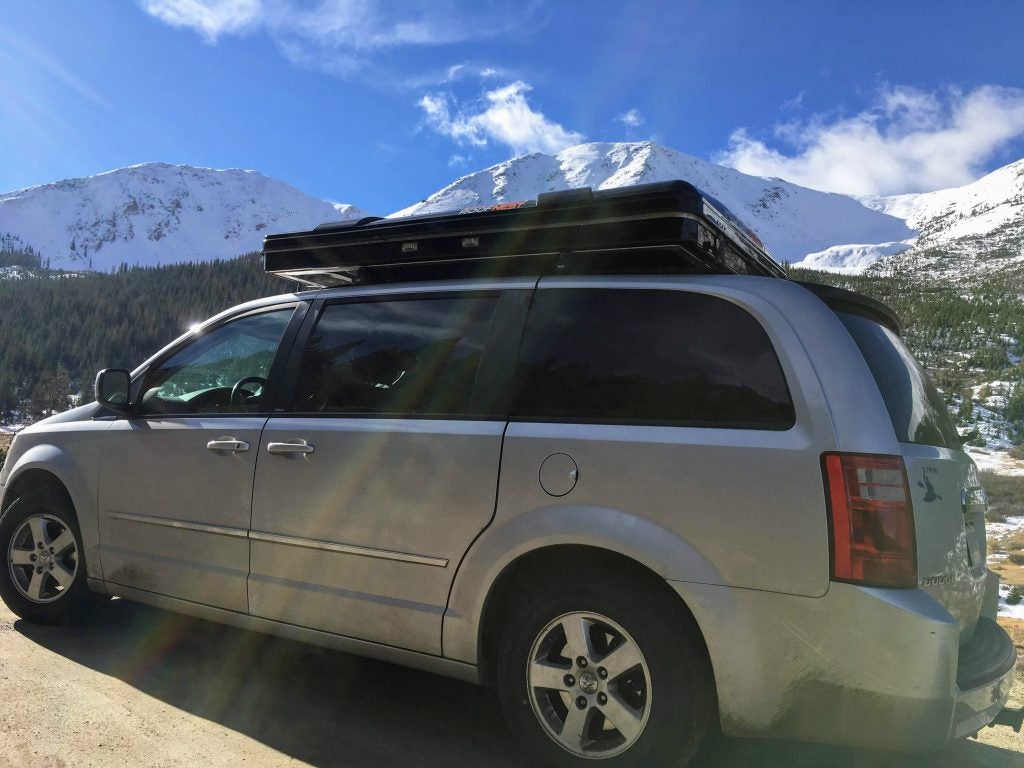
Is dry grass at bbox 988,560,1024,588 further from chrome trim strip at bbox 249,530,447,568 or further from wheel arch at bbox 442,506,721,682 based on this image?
chrome trim strip at bbox 249,530,447,568

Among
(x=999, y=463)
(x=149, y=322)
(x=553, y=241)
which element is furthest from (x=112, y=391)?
(x=149, y=322)

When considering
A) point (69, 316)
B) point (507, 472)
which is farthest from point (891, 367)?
point (69, 316)

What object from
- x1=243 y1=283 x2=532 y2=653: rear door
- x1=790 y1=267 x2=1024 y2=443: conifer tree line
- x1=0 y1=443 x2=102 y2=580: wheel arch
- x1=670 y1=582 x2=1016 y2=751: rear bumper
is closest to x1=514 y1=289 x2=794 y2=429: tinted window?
x1=243 y1=283 x2=532 y2=653: rear door

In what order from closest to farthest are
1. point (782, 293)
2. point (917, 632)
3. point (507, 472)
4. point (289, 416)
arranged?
point (917, 632)
point (782, 293)
point (507, 472)
point (289, 416)

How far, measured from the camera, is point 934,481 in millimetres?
2248

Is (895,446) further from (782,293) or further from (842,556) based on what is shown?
(782,293)

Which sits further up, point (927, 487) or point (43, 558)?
point (927, 487)

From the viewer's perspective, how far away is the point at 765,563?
2.14 metres

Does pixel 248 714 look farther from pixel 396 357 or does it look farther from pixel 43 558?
pixel 43 558

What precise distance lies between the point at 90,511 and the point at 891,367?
12.6 ft

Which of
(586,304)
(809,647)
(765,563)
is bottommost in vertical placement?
(809,647)

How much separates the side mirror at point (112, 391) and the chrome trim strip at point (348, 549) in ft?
4.09

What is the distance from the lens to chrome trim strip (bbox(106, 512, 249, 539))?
3244 mm

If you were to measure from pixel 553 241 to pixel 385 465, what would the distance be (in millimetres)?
1106
